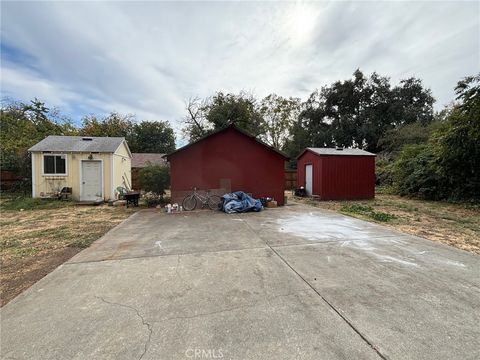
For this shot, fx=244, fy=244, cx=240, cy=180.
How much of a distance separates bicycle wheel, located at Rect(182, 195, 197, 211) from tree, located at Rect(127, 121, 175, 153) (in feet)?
83.8

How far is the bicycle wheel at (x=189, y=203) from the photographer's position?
10.2 metres

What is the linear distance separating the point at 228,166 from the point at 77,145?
8326 millimetres

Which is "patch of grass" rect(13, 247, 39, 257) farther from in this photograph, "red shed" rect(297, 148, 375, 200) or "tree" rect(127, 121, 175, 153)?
"tree" rect(127, 121, 175, 153)

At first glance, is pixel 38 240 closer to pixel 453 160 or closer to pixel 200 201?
pixel 200 201

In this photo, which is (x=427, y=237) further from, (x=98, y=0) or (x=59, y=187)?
(x=59, y=187)

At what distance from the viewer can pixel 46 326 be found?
92.1 inches

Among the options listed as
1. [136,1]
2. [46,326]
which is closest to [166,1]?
[136,1]

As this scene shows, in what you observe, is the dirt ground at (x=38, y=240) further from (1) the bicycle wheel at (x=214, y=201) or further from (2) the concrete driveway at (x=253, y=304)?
(1) the bicycle wheel at (x=214, y=201)

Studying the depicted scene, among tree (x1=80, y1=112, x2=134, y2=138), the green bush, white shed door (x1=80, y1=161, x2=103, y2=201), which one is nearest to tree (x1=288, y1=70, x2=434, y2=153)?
the green bush

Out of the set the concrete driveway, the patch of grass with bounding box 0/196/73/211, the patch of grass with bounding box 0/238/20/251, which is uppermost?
the patch of grass with bounding box 0/196/73/211

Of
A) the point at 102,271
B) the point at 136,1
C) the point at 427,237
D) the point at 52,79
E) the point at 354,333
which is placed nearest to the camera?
the point at 354,333

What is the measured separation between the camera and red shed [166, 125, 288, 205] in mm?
10523

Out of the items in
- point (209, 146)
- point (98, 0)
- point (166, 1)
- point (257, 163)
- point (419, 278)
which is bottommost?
point (419, 278)

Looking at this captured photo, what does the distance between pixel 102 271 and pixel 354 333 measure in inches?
136
